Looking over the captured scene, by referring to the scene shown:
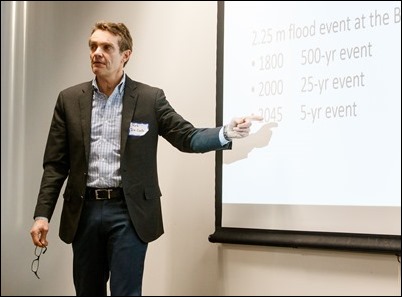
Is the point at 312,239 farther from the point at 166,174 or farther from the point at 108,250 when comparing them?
the point at 108,250

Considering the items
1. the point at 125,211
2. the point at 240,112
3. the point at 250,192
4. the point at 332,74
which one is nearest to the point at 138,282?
the point at 125,211

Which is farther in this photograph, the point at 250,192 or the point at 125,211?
the point at 250,192

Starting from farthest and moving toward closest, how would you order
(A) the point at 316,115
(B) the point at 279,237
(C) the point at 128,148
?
(B) the point at 279,237 < (A) the point at 316,115 < (C) the point at 128,148

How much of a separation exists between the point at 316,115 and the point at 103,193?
78cm

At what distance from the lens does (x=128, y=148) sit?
1.44 m

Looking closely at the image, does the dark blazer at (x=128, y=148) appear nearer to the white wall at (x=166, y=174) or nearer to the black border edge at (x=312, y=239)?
the white wall at (x=166, y=174)

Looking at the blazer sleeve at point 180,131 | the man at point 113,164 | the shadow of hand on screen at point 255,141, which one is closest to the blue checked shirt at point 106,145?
the man at point 113,164

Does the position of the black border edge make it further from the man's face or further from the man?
the man's face

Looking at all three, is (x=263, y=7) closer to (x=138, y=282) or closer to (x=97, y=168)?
(x=97, y=168)

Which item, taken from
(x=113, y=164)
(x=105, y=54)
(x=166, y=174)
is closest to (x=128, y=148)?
(x=113, y=164)

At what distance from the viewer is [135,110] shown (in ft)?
4.83

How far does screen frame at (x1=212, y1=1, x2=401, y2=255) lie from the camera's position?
66.5 inches

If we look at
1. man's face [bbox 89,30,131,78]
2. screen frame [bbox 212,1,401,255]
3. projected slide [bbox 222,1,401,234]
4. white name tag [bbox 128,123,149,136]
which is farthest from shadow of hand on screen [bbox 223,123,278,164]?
man's face [bbox 89,30,131,78]

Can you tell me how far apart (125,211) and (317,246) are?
0.73 meters
